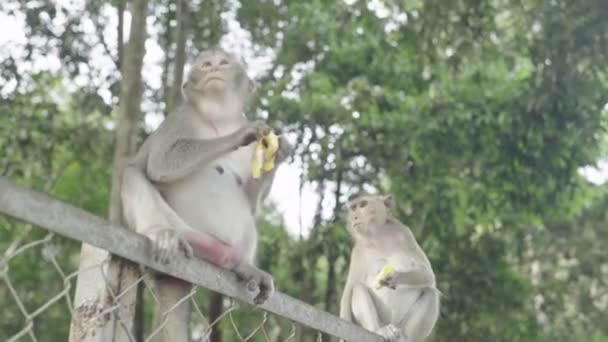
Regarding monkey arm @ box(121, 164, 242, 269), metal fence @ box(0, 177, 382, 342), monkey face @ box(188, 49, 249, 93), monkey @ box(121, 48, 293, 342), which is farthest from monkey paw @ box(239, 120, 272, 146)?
monkey face @ box(188, 49, 249, 93)

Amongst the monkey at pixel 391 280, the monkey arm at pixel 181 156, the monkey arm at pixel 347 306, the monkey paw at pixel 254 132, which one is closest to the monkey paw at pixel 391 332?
the monkey at pixel 391 280

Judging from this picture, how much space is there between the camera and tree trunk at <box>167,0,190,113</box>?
7215 mm

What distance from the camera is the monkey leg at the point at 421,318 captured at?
662 centimetres

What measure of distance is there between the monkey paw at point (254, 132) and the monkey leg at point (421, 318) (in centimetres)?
381

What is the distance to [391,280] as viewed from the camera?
5770mm

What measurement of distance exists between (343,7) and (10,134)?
3.43 metres

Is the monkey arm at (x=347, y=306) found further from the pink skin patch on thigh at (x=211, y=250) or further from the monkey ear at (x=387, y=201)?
the pink skin patch on thigh at (x=211, y=250)

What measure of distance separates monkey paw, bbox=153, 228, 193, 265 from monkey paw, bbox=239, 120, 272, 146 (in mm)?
465

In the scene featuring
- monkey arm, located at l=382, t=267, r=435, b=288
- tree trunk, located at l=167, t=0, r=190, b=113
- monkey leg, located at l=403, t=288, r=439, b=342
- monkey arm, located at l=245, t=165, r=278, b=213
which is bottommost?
monkey leg, located at l=403, t=288, r=439, b=342

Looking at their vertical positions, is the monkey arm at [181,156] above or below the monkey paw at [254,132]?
below

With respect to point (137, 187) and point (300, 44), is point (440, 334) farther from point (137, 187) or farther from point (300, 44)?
point (137, 187)

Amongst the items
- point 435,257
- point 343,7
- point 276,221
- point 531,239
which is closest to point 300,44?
point 343,7

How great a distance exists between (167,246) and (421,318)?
15.6 ft

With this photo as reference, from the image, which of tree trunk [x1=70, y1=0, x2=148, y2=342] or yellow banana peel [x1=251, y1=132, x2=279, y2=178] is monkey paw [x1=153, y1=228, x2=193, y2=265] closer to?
tree trunk [x1=70, y1=0, x2=148, y2=342]
